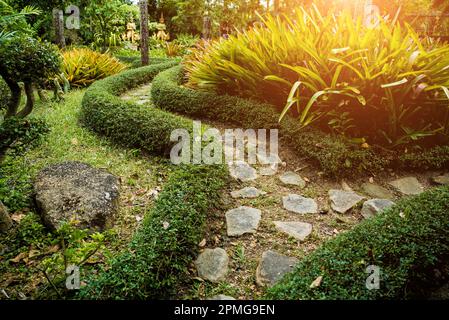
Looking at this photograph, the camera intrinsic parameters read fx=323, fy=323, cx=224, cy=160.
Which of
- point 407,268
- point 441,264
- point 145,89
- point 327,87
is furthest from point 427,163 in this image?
point 145,89

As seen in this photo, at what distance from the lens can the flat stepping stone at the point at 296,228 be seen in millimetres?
2432

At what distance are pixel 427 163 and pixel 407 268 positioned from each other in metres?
1.77

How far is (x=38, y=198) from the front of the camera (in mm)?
2584

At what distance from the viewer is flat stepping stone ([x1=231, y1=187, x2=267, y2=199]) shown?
2.88m

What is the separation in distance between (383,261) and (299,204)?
1032mm

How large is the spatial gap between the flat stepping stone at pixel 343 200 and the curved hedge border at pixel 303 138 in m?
0.23

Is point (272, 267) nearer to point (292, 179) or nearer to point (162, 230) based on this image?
point (162, 230)

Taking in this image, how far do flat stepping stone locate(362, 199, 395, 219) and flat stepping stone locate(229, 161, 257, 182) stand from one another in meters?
1.02

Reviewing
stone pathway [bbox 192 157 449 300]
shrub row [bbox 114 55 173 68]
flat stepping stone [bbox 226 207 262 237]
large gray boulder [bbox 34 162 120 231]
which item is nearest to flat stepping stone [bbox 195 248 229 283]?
stone pathway [bbox 192 157 449 300]

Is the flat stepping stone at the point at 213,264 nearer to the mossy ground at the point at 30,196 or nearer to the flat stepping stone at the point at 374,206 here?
the mossy ground at the point at 30,196
